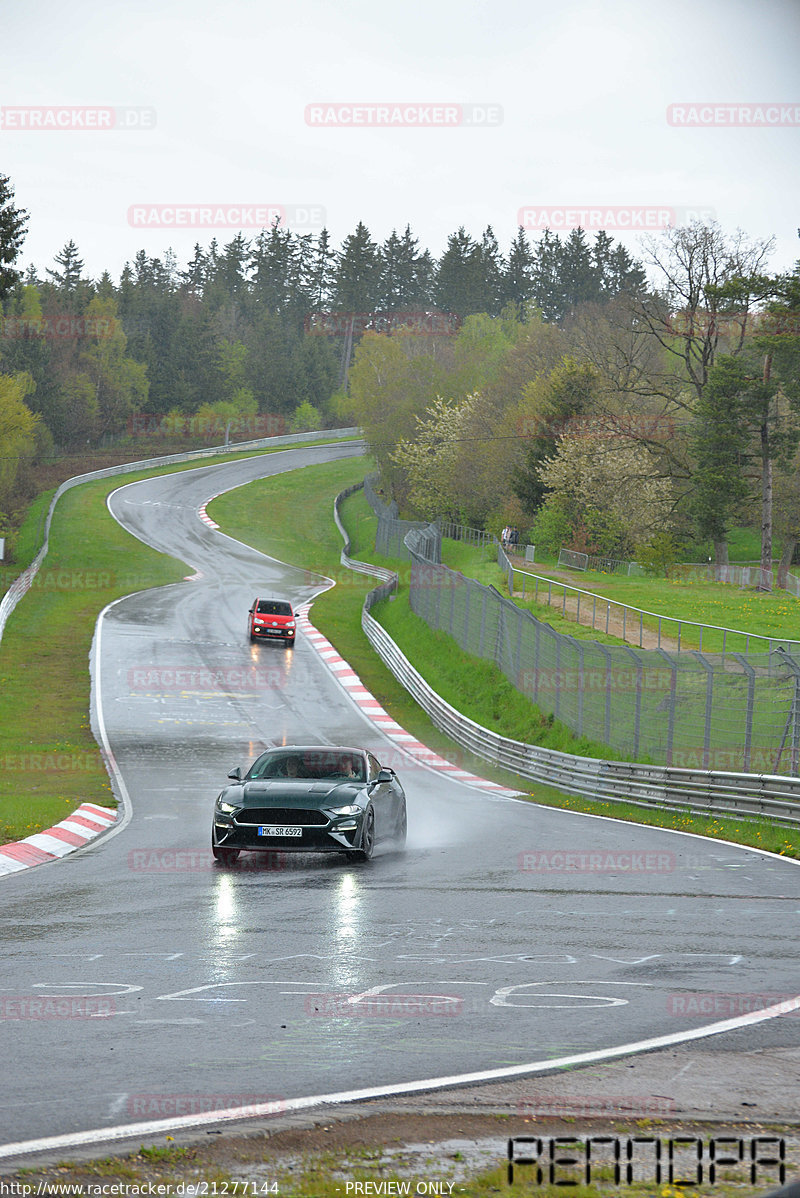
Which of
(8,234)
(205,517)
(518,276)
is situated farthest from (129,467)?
(518,276)

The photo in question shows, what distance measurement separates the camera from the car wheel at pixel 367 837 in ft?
45.3

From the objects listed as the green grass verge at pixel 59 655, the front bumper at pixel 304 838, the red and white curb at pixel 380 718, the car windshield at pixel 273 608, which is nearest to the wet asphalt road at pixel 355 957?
the front bumper at pixel 304 838

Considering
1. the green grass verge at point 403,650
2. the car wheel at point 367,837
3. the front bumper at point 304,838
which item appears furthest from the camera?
the green grass verge at point 403,650

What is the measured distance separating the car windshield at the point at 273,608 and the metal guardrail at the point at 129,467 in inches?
342

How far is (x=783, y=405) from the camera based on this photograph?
65938 mm

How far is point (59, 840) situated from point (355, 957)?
810 centimetres

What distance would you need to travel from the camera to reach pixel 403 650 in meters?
42.4

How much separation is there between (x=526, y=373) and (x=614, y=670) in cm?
6048

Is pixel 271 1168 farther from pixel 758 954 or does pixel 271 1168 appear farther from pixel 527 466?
pixel 527 466

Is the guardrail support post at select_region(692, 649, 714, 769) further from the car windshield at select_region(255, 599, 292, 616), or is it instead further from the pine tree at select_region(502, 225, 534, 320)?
the pine tree at select_region(502, 225, 534, 320)

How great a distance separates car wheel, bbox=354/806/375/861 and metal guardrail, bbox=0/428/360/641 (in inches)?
1131

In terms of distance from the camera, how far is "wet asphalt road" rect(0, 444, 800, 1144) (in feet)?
19.3

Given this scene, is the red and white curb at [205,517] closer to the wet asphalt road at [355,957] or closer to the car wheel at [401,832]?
the wet asphalt road at [355,957]

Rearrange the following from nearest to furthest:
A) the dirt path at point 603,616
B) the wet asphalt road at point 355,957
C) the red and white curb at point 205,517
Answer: the wet asphalt road at point 355,957, the dirt path at point 603,616, the red and white curb at point 205,517
